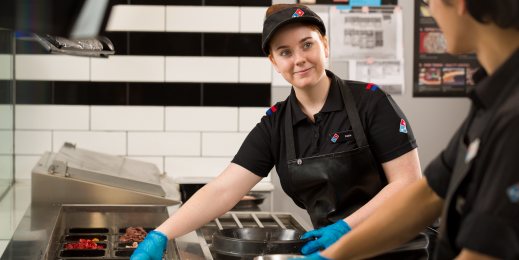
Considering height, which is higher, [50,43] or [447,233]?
[50,43]

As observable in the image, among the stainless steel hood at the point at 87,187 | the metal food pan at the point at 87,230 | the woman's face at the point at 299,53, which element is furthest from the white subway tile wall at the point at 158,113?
the woman's face at the point at 299,53

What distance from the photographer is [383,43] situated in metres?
3.21

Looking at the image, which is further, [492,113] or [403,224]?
[403,224]

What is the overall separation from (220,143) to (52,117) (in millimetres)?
1113

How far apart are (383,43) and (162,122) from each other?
1.58m

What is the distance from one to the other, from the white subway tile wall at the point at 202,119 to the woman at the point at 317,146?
1445 millimetres

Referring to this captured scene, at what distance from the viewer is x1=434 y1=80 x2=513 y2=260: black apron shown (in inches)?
28.6

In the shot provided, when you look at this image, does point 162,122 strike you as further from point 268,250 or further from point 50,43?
point 268,250

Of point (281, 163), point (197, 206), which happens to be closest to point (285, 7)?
point (281, 163)

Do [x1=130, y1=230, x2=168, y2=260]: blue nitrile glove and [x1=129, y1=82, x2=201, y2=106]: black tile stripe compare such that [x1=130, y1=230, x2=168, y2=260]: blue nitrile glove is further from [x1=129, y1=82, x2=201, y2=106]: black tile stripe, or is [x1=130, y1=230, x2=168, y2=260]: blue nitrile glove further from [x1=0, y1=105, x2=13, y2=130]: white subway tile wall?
[x1=129, y1=82, x2=201, y2=106]: black tile stripe

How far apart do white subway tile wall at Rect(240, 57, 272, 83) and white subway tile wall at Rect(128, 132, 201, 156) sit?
0.51m

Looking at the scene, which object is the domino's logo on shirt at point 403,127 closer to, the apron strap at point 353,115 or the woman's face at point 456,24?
the apron strap at point 353,115

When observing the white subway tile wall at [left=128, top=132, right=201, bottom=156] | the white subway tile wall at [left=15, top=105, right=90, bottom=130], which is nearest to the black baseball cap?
the white subway tile wall at [left=128, top=132, right=201, bottom=156]

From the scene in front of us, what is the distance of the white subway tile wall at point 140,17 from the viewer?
3.14 meters
